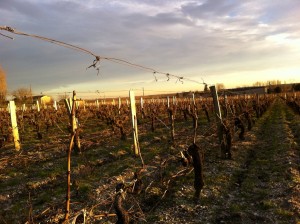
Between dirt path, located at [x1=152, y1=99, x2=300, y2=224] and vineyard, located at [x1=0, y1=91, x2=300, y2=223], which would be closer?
vineyard, located at [x1=0, y1=91, x2=300, y2=223]

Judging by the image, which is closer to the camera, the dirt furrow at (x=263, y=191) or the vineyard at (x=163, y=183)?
the vineyard at (x=163, y=183)

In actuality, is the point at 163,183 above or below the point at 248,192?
above

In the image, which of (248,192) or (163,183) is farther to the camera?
(163,183)

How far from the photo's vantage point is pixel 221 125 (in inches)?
382

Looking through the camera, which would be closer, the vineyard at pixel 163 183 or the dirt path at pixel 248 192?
the vineyard at pixel 163 183

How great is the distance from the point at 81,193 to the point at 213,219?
2890 mm

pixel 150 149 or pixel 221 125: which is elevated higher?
pixel 221 125

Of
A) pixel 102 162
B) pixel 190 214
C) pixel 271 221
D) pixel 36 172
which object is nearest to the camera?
pixel 271 221

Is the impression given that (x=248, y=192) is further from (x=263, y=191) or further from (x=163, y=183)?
(x=163, y=183)

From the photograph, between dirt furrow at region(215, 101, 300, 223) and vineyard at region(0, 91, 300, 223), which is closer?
vineyard at region(0, 91, 300, 223)

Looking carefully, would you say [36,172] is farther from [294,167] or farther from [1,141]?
[294,167]

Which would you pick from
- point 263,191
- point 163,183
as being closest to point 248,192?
point 263,191

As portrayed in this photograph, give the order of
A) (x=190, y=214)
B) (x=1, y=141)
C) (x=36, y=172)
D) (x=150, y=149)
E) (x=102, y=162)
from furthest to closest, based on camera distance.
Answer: (x=1, y=141)
(x=150, y=149)
(x=102, y=162)
(x=36, y=172)
(x=190, y=214)

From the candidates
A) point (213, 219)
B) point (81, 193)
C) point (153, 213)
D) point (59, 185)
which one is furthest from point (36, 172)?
point (213, 219)
